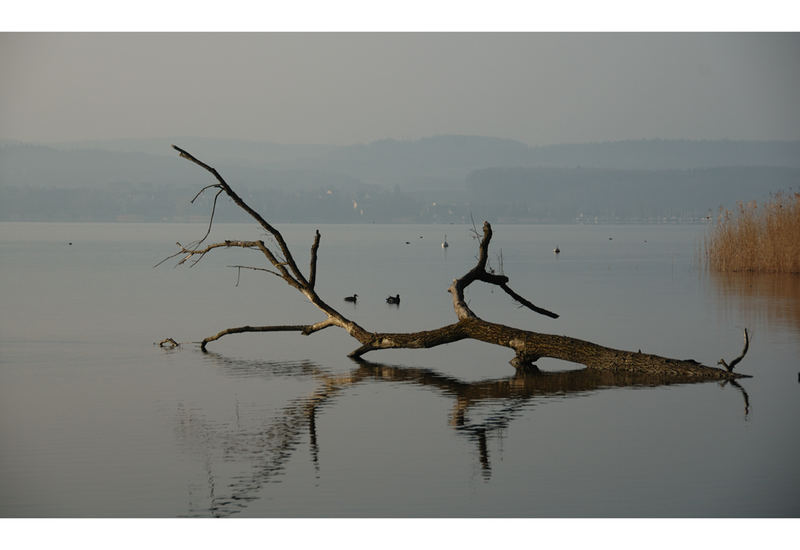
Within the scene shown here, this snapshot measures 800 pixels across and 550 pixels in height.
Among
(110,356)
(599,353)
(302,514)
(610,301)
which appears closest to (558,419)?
(599,353)

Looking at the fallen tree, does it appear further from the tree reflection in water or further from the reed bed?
the reed bed

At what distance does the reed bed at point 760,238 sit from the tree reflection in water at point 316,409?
1930 cm

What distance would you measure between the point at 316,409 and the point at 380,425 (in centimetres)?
116

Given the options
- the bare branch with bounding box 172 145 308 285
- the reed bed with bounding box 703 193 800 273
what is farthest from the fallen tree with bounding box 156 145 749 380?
the reed bed with bounding box 703 193 800 273

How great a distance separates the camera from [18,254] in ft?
199

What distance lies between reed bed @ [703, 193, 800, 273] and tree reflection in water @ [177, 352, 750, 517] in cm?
1930

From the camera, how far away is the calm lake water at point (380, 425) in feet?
31.6

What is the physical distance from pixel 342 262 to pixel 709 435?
41.6 m

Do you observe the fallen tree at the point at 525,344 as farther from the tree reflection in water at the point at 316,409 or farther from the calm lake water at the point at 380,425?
the calm lake water at the point at 380,425

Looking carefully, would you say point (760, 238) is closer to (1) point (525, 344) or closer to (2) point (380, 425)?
(1) point (525, 344)

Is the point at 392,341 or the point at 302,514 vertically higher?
the point at 392,341

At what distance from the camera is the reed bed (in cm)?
3312

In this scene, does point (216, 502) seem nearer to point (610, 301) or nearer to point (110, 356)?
point (110, 356)

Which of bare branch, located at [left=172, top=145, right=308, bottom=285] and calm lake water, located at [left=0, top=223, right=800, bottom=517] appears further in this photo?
bare branch, located at [left=172, top=145, right=308, bottom=285]
